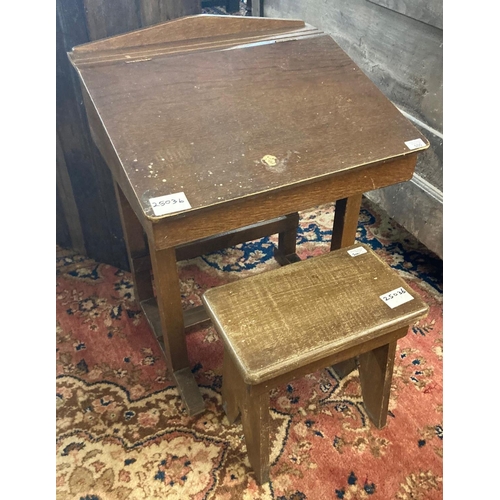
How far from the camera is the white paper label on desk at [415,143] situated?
4.85ft

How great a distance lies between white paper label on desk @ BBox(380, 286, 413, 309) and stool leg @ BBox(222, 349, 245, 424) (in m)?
0.50

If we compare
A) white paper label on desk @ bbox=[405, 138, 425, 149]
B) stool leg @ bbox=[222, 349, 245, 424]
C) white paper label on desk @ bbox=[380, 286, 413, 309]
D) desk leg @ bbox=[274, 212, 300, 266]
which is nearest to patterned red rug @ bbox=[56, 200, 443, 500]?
stool leg @ bbox=[222, 349, 245, 424]

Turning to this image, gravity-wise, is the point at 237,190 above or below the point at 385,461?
above

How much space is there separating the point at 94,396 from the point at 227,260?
36.9 inches

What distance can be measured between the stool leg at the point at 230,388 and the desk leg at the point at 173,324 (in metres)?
0.11

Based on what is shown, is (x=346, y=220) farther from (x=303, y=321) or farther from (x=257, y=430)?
(x=257, y=430)

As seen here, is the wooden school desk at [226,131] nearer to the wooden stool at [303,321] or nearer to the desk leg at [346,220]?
the desk leg at [346,220]

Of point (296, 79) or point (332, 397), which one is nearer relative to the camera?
point (296, 79)

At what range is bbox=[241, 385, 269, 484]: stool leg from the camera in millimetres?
1392

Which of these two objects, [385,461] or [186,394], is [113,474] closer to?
[186,394]

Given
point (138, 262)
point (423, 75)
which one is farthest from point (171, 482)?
point (423, 75)

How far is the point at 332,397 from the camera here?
188 centimetres

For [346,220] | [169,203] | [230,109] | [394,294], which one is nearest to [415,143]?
[346,220]

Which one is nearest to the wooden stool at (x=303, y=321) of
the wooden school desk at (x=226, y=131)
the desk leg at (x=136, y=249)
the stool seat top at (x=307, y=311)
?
the stool seat top at (x=307, y=311)
